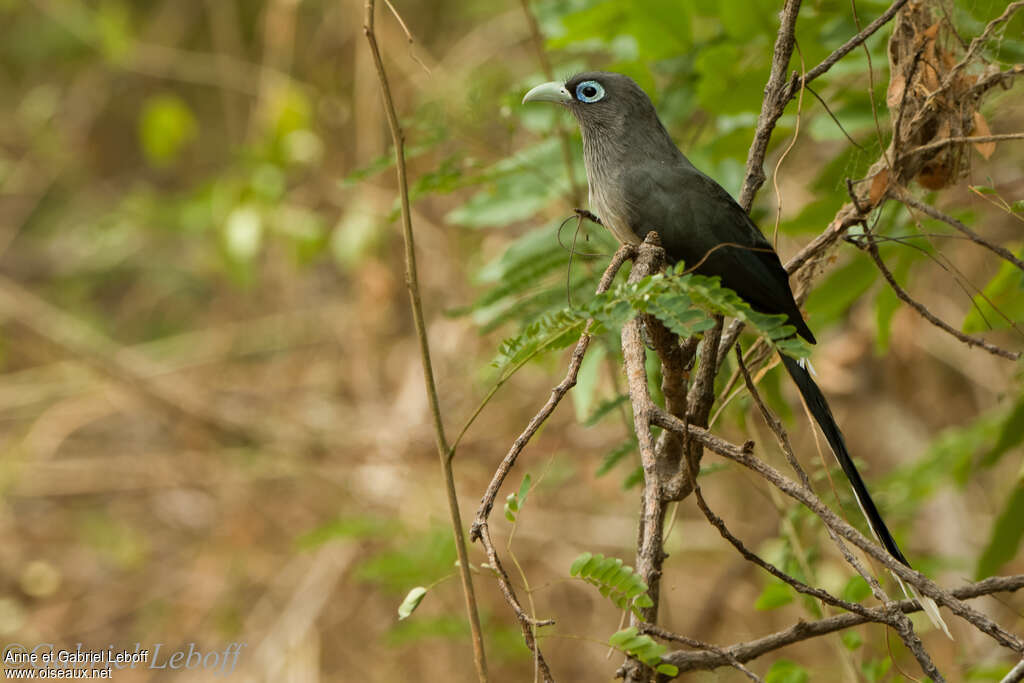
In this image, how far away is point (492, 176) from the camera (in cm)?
270

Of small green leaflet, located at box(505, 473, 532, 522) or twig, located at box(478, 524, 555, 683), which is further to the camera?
small green leaflet, located at box(505, 473, 532, 522)

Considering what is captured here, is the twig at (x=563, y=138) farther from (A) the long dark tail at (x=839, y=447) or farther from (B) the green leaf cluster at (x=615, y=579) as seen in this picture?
(B) the green leaf cluster at (x=615, y=579)

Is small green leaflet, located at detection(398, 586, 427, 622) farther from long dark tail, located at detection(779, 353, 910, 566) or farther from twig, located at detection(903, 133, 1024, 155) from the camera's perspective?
twig, located at detection(903, 133, 1024, 155)

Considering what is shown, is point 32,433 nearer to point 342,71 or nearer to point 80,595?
point 80,595

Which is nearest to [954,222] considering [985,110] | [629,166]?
→ [985,110]

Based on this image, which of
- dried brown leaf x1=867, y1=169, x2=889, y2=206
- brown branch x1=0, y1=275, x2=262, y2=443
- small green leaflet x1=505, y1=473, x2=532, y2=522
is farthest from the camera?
brown branch x1=0, y1=275, x2=262, y2=443

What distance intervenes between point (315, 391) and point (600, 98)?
4.40 meters

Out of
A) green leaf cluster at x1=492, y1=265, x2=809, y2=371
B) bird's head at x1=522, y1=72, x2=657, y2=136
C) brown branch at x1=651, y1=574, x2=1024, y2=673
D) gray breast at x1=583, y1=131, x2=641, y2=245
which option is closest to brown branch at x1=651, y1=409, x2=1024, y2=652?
green leaf cluster at x1=492, y1=265, x2=809, y2=371

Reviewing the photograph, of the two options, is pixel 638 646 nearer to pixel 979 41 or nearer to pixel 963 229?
pixel 963 229

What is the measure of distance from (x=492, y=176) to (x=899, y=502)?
220 centimetres

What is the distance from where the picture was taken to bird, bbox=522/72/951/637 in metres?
2.08

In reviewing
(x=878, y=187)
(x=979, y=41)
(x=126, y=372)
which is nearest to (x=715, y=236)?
(x=878, y=187)

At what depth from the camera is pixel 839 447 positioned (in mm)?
2023

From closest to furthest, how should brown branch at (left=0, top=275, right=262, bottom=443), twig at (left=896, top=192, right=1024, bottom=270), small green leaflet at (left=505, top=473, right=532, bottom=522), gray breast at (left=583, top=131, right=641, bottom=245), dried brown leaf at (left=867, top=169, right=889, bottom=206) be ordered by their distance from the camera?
small green leaflet at (left=505, top=473, right=532, bottom=522) < twig at (left=896, top=192, right=1024, bottom=270) < dried brown leaf at (left=867, top=169, right=889, bottom=206) < gray breast at (left=583, top=131, right=641, bottom=245) < brown branch at (left=0, top=275, right=262, bottom=443)
